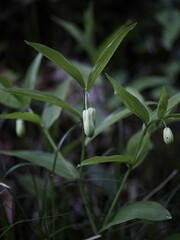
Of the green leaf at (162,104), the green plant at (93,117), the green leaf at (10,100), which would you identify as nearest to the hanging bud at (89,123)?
the green plant at (93,117)

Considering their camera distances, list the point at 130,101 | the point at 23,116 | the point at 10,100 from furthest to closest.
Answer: the point at 10,100, the point at 23,116, the point at 130,101

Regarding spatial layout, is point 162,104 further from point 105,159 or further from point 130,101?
point 105,159

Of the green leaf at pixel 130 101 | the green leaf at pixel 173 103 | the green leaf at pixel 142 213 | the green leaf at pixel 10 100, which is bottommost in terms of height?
the green leaf at pixel 142 213

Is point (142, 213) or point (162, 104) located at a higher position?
point (162, 104)

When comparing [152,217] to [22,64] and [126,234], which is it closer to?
[126,234]

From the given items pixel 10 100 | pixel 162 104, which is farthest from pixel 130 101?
pixel 10 100

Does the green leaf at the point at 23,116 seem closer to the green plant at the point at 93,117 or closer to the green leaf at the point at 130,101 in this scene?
the green plant at the point at 93,117

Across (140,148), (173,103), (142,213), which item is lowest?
(142,213)

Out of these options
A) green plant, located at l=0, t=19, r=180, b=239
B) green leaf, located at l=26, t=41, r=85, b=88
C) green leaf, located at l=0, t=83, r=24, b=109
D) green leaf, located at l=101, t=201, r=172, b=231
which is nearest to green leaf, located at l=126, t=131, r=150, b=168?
green plant, located at l=0, t=19, r=180, b=239
